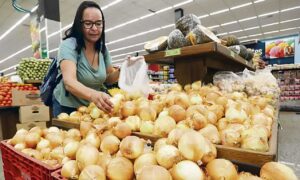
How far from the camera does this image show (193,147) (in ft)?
2.07

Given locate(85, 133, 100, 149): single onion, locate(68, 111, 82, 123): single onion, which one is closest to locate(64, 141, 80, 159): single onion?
locate(85, 133, 100, 149): single onion

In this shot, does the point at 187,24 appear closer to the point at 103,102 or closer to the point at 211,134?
the point at 103,102

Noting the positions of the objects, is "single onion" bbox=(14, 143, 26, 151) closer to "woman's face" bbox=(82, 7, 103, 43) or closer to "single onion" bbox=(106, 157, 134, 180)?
"single onion" bbox=(106, 157, 134, 180)

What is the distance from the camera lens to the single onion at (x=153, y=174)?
1.84 feet

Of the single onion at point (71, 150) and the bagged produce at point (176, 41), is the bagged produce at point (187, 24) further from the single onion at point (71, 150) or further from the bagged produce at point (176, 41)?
the single onion at point (71, 150)

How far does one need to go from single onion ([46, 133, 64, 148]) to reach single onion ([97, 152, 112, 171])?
29cm

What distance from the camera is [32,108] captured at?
145 inches

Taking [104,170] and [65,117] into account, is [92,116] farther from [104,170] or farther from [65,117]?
[104,170]

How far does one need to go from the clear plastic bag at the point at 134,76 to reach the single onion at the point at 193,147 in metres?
0.94

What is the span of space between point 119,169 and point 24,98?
359 centimetres

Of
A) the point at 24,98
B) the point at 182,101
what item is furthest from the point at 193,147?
the point at 24,98

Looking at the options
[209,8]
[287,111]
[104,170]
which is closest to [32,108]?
[104,170]

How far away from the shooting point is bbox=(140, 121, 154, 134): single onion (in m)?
0.89

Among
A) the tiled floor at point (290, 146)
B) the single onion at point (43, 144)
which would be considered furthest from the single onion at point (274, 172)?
the tiled floor at point (290, 146)
